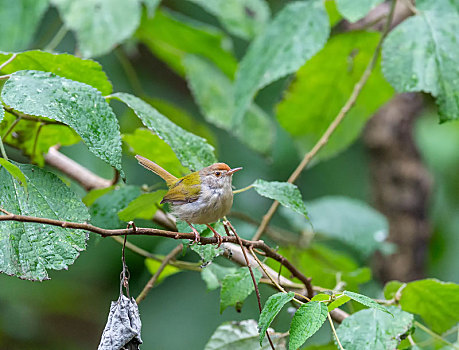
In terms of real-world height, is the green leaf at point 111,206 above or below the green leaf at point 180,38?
below

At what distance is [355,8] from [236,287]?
101 cm

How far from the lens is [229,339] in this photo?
1740 millimetres

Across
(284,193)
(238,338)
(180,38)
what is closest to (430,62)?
(284,193)

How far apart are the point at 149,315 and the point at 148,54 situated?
7.98ft

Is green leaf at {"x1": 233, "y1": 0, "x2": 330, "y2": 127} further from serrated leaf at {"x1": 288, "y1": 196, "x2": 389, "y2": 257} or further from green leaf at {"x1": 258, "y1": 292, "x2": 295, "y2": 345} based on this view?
serrated leaf at {"x1": 288, "y1": 196, "x2": 389, "y2": 257}

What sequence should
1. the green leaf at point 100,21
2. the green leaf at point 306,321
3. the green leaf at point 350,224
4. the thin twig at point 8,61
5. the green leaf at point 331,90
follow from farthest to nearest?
the green leaf at point 350,224, the green leaf at point 331,90, the green leaf at point 100,21, the thin twig at point 8,61, the green leaf at point 306,321

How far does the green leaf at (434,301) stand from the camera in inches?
67.6

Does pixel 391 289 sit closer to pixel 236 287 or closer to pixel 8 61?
pixel 236 287

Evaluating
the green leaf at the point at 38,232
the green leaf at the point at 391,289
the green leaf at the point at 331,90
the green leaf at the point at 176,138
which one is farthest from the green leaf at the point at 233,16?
the green leaf at the point at 38,232

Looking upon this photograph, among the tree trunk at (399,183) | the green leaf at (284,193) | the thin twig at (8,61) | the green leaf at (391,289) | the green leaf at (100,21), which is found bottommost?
the tree trunk at (399,183)

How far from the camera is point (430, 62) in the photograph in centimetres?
183

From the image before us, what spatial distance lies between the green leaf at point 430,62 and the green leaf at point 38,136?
40.5 inches

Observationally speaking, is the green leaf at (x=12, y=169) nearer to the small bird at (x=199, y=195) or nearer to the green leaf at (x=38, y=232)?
the green leaf at (x=38, y=232)

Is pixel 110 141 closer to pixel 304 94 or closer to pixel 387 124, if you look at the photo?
pixel 304 94
